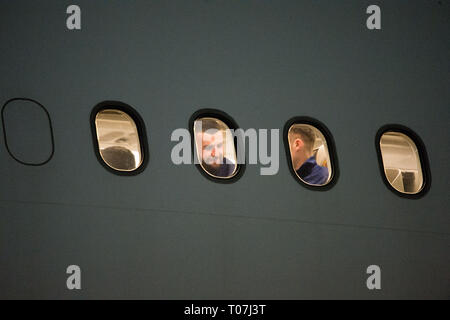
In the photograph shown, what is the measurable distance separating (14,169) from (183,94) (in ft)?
5.16

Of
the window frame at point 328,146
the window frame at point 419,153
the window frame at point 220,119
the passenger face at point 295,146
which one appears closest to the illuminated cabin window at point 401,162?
the window frame at point 419,153

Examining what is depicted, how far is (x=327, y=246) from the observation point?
4.85 m

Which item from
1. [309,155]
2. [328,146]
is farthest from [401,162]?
[309,155]

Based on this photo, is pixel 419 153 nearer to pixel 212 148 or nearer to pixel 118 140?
pixel 212 148

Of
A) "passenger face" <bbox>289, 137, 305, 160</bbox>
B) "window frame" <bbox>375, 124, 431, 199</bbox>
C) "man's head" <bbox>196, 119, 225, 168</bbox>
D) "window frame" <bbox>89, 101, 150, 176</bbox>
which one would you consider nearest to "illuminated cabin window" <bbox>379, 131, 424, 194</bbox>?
"window frame" <bbox>375, 124, 431, 199</bbox>

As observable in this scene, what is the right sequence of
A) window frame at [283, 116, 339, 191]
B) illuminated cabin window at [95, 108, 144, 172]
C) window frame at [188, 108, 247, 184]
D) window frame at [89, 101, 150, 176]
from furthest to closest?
window frame at [283, 116, 339, 191] < window frame at [188, 108, 247, 184] < illuminated cabin window at [95, 108, 144, 172] < window frame at [89, 101, 150, 176]

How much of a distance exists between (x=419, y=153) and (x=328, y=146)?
1.13 m

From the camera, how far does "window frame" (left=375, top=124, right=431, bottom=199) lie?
210 inches

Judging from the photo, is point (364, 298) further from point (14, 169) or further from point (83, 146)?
point (14, 169)

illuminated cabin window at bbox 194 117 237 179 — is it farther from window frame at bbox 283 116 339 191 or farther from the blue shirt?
the blue shirt

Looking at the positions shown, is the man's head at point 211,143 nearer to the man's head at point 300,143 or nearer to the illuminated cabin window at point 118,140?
the illuminated cabin window at point 118,140

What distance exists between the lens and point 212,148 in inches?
191

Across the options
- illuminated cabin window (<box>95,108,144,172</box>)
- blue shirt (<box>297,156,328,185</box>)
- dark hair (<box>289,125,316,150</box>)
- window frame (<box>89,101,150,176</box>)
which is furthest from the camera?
dark hair (<box>289,125,316,150</box>)

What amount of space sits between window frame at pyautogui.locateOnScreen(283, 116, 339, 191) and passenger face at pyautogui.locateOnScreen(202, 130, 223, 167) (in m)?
0.63
